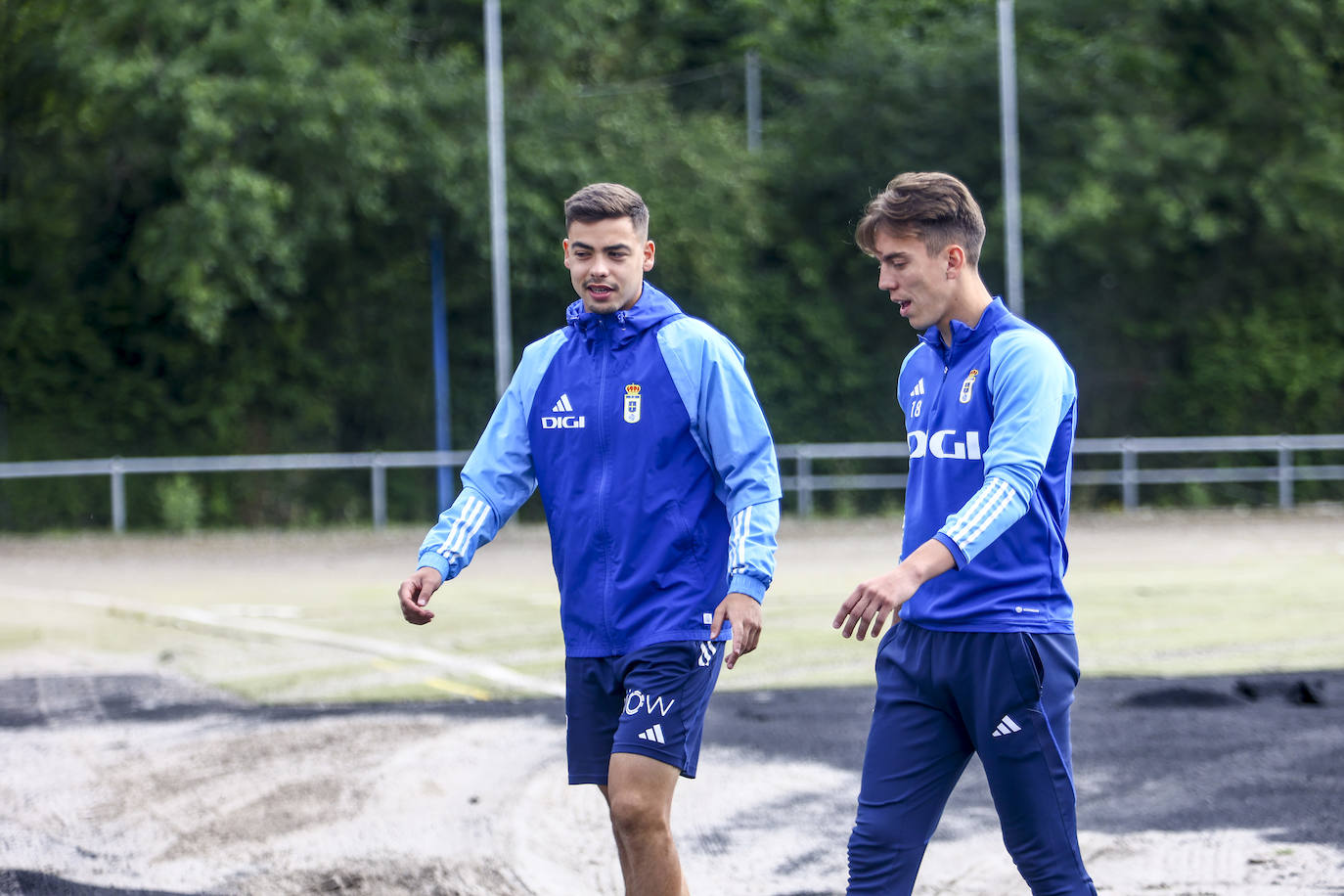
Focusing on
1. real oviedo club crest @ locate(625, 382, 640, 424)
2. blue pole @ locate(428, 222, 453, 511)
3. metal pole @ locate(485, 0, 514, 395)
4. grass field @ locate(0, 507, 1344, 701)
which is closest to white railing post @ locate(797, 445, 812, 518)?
grass field @ locate(0, 507, 1344, 701)

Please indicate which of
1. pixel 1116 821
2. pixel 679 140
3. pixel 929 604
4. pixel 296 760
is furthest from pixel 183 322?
pixel 929 604

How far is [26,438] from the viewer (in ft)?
79.0

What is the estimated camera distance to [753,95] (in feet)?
102

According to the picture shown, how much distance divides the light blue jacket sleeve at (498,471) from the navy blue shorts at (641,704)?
0.44 m

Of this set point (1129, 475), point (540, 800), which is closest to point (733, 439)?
point (540, 800)

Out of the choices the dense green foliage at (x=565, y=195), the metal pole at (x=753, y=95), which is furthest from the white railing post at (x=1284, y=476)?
the metal pole at (x=753, y=95)

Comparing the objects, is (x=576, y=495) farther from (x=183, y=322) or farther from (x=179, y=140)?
(x=183, y=322)

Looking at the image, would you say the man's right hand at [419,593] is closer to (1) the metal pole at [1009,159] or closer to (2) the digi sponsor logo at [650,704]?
(2) the digi sponsor logo at [650,704]

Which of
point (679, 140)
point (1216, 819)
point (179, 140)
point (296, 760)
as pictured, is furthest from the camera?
point (679, 140)

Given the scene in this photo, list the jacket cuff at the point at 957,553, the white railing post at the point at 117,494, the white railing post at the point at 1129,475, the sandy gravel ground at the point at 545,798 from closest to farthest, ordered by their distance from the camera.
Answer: the jacket cuff at the point at 957,553 → the sandy gravel ground at the point at 545,798 → the white railing post at the point at 117,494 → the white railing post at the point at 1129,475

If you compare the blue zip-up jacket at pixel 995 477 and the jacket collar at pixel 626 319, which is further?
the jacket collar at pixel 626 319

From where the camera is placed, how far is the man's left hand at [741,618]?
377 cm

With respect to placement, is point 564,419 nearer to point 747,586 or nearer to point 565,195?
point 747,586

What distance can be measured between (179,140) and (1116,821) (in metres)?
19.4
